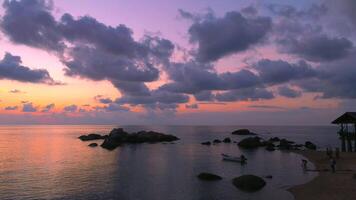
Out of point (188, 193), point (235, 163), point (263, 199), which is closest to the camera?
point (263, 199)

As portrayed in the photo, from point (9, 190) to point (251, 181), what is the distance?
2734 cm

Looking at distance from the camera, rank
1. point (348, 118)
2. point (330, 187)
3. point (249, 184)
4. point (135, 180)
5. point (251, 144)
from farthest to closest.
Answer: point (251, 144)
point (348, 118)
point (135, 180)
point (249, 184)
point (330, 187)

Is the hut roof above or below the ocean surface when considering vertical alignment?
above

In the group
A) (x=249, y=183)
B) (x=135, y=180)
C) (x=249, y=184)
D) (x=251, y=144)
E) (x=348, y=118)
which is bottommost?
(x=135, y=180)

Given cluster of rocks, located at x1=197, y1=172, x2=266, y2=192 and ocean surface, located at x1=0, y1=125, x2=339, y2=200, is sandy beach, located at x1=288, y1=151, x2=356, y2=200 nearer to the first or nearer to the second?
ocean surface, located at x1=0, y1=125, x2=339, y2=200

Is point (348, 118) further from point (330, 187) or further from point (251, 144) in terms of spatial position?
point (251, 144)

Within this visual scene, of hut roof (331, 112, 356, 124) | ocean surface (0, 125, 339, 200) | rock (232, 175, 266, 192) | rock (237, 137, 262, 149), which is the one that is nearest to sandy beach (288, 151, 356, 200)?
ocean surface (0, 125, 339, 200)

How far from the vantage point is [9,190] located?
3816 cm

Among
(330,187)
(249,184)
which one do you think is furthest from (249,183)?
(330,187)

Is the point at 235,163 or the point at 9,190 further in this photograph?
the point at 235,163

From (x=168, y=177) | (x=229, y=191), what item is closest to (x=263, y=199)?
(x=229, y=191)

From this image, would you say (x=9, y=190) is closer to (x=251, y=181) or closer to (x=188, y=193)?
(x=188, y=193)

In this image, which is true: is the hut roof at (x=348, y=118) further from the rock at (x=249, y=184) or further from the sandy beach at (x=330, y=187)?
the rock at (x=249, y=184)

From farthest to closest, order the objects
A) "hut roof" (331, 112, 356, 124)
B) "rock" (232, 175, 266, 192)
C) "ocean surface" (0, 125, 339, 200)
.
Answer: "hut roof" (331, 112, 356, 124), "rock" (232, 175, 266, 192), "ocean surface" (0, 125, 339, 200)
